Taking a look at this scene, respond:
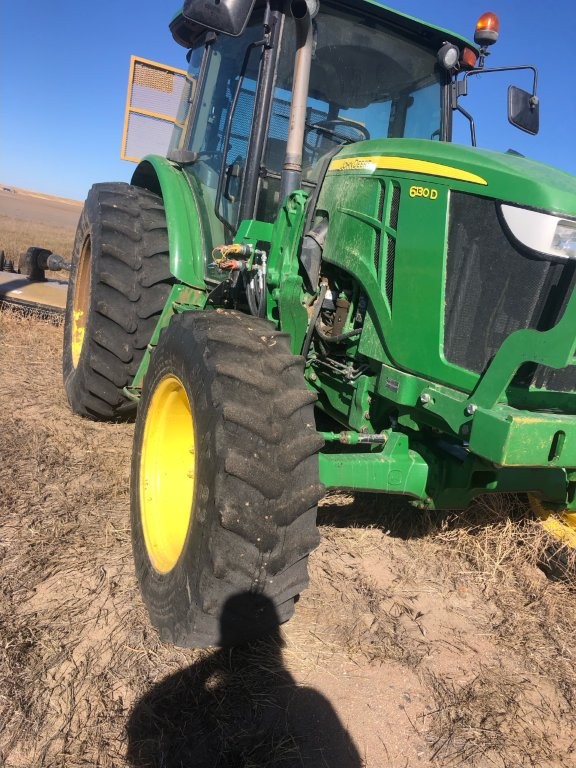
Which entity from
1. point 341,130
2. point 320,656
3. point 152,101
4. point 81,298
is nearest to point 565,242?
point 320,656

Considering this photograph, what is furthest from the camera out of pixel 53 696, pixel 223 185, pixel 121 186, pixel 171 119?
pixel 171 119

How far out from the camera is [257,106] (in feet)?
9.95

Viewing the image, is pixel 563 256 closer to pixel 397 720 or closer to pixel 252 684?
pixel 397 720

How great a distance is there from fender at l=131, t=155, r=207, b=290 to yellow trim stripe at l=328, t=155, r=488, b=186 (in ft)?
3.52

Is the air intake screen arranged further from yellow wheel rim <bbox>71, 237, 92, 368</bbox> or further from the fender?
the fender

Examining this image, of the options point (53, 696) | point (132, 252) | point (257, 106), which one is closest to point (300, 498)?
point (53, 696)

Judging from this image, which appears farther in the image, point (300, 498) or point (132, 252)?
point (132, 252)

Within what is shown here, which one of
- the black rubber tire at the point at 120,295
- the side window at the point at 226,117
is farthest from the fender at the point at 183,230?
the black rubber tire at the point at 120,295

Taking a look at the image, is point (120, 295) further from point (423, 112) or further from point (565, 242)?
point (565, 242)

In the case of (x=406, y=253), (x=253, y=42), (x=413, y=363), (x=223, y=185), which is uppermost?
(x=253, y=42)

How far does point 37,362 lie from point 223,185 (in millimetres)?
2804

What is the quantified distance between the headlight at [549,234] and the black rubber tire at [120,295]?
2.30m

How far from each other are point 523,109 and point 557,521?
206 centimetres

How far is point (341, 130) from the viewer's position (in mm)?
3256
